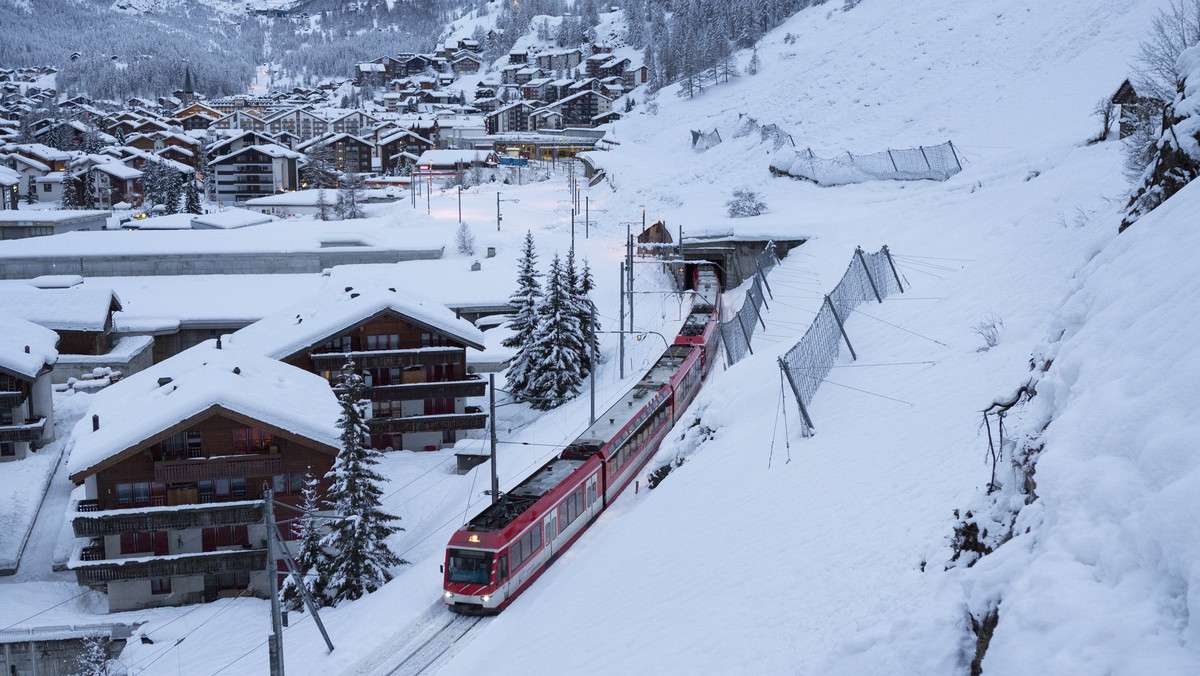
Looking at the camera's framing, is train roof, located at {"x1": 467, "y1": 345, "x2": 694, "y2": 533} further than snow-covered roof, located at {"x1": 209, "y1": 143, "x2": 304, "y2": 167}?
No

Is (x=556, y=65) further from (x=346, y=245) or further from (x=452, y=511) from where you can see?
(x=452, y=511)

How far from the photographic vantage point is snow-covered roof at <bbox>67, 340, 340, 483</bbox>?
25.5m

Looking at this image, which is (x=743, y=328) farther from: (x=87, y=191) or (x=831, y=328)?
(x=87, y=191)

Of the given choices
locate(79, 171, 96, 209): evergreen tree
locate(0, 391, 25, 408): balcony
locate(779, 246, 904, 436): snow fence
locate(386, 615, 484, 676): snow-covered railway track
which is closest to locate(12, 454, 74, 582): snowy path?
locate(0, 391, 25, 408): balcony

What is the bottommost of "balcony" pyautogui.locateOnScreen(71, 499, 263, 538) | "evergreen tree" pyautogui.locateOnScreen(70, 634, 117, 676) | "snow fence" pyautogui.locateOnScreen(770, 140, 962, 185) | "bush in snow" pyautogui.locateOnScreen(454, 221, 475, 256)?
"evergreen tree" pyautogui.locateOnScreen(70, 634, 117, 676)

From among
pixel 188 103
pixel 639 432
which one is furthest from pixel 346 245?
pixel 188 103

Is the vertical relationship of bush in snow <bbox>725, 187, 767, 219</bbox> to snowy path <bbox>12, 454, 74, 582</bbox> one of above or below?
above

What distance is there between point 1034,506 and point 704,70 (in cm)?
10566

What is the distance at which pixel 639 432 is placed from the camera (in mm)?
27750

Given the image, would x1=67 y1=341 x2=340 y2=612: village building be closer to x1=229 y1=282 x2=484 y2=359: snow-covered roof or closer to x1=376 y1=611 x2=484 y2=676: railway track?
x1=229 y1=282 x2=484 y2=359: snow-covered roof

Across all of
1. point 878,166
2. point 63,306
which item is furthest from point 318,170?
point 878,166

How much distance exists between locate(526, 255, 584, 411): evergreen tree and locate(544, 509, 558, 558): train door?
733 inches

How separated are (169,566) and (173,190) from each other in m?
85.3

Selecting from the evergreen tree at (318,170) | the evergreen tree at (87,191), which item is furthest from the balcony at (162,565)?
the evergreen tree at (87,191)
